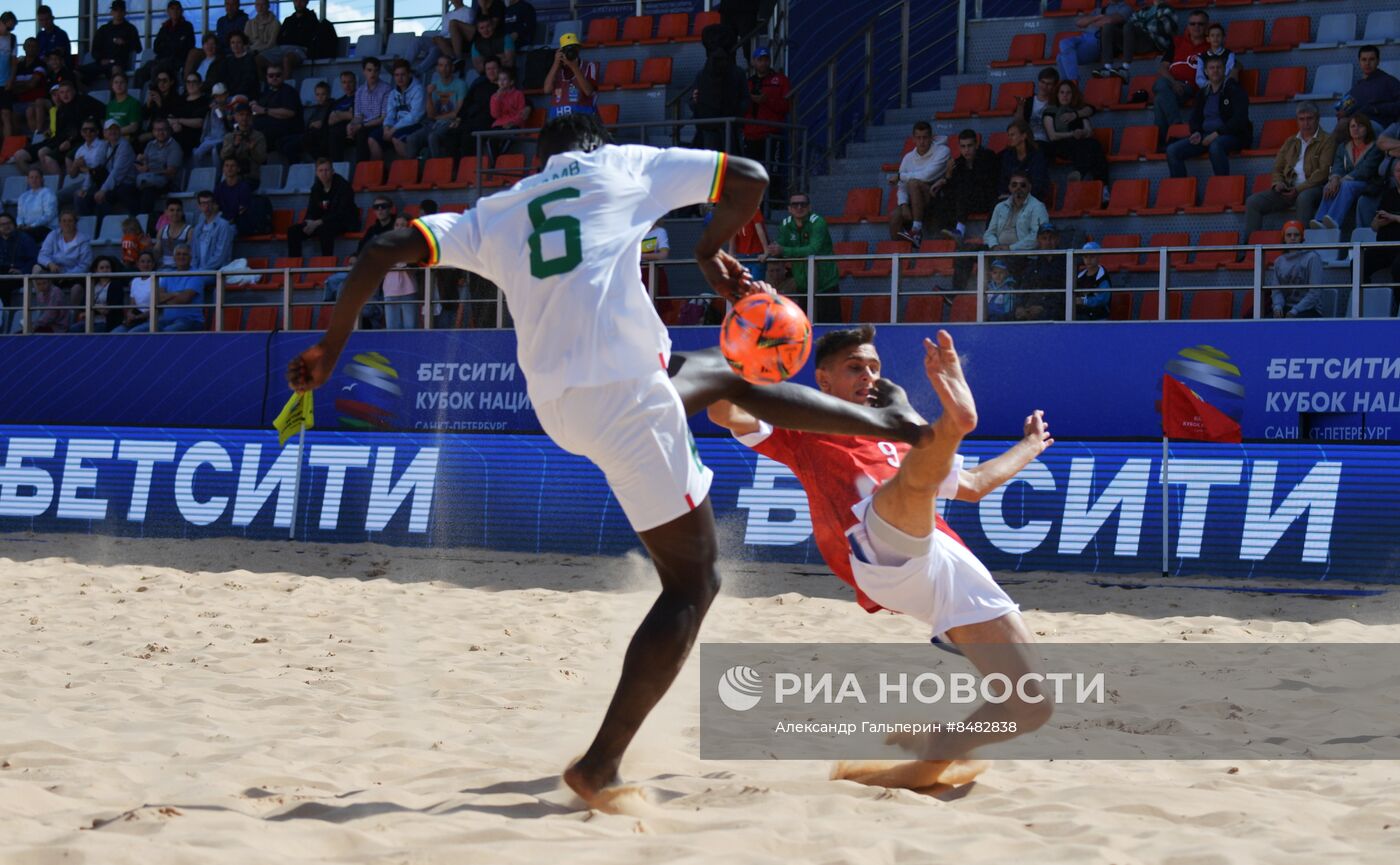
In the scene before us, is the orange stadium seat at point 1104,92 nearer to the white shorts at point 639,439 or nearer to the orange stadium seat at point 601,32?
the orange stadium seat at point 601,32

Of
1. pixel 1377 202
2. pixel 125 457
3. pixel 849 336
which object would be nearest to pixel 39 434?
pixel 125 457

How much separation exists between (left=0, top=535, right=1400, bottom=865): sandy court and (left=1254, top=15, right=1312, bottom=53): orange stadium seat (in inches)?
279

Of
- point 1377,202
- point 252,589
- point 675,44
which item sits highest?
point 675,44

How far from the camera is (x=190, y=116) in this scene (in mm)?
18734

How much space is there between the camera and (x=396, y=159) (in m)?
17.5

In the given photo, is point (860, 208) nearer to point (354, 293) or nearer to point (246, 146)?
point (246, 146)

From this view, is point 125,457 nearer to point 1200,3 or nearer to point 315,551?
point 315,551

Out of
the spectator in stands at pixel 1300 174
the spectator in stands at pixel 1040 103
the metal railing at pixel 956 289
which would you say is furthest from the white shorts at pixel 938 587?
the spectator in stands at pixel 1040 103

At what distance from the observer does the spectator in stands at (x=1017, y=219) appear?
12.8 m

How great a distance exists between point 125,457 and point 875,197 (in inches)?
292

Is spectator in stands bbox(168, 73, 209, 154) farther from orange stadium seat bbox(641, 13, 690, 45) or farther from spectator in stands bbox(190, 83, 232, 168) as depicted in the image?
orange stadium seat bbox(641, 13, 690, 45)

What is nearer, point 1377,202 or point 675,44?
point 1377,202

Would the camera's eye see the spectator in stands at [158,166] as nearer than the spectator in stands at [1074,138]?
No

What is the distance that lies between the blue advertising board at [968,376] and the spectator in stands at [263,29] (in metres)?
5.49
